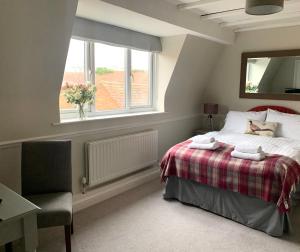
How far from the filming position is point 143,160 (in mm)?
3674

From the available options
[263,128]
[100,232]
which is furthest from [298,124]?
[100,232]

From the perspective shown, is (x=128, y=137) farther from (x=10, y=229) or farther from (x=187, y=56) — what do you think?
(x=10, y=229)

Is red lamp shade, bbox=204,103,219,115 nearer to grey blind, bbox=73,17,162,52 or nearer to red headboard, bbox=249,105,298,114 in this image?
red headboard, bbox=249,105,298,114

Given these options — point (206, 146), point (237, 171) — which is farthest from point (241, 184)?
point (206, 146)

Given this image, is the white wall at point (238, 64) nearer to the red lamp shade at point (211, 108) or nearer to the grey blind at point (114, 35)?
the red lamp shade at point (211, 108)

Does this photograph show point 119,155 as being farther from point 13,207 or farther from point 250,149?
point 13,207

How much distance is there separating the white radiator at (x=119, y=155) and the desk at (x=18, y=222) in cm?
145

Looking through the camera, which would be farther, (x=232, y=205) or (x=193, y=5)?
(x=193, y=5)

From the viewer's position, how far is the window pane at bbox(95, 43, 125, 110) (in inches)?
128

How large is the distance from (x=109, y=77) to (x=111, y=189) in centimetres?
139

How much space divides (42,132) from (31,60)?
662 millimetres

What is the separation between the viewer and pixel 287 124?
3678 mm

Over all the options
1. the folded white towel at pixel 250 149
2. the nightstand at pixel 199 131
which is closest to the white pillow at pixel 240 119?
the nightstand at pixel 199 131

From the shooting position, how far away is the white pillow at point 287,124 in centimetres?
359
